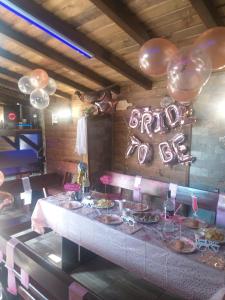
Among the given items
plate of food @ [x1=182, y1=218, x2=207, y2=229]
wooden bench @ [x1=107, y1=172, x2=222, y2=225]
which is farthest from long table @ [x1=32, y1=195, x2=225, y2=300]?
wooden bench @ [x1=107, y1=172, x2=222, y2=225]

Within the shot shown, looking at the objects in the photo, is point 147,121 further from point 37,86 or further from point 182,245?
point 182,245

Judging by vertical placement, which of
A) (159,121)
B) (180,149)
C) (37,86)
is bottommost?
(180,149)

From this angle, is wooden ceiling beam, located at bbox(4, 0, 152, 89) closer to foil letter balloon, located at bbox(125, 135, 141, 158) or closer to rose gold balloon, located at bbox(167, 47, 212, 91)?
foil letter balloon, located at bbox(125, 135, 141, 158)

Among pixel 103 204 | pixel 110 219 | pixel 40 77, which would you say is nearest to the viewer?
pixel 110 219

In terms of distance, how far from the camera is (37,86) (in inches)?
146

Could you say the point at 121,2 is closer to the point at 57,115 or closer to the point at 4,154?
the point at 57,115

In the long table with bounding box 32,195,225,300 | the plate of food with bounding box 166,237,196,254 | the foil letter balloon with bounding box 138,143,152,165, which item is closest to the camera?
the long table with bounding box 32,195,225,300

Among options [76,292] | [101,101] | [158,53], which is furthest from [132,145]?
[76,292]

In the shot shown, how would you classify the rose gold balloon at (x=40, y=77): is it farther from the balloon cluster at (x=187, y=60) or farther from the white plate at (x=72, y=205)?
the white plate at (x=72, y=205)

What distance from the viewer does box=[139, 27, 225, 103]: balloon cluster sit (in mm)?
2044

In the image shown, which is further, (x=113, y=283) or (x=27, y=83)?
(x=27, y=83)

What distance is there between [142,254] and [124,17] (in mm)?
2336

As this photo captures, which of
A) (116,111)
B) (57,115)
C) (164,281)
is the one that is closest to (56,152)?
(57,115)

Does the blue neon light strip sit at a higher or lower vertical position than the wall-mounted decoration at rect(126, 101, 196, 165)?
higher
